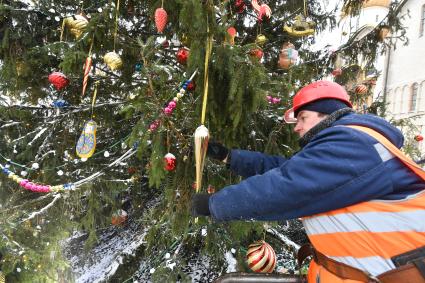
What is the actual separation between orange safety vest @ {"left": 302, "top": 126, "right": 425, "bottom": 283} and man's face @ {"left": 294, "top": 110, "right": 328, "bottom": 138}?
1.07 ft

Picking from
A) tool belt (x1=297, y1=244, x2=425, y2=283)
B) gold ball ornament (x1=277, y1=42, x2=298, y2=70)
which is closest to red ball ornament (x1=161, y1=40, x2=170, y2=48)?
gold ball ornament (x1=277, y1=42, x2=298, y2=70)

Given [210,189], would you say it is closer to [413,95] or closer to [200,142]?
[200,142]

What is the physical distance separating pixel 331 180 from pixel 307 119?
1.63 ft

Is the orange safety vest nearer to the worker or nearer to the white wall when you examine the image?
the worker

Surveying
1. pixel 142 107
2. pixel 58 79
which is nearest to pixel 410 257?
pixel 142 107

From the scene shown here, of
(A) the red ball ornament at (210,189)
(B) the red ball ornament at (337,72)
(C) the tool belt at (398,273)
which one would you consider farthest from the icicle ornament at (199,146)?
(B) the red ball ornament at (337,72)

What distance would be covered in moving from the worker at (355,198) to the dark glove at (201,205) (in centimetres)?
10

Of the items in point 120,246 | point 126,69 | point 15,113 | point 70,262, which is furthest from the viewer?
point 70,262

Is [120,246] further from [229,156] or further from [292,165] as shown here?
[292,165]

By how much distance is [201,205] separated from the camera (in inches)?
68.2

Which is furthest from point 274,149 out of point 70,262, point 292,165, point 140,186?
point 70,262

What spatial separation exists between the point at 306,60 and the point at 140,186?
2936 mm

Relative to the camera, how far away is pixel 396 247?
146 centimetres

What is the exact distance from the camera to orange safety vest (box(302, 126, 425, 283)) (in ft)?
4.72
